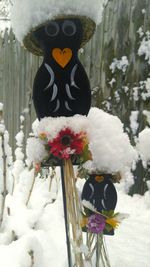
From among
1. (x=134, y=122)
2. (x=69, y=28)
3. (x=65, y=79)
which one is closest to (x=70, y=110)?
(x=65, y=79)

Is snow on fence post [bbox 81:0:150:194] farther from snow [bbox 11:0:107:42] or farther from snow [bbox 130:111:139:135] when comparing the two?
snow [bbox 11:0:107:42]

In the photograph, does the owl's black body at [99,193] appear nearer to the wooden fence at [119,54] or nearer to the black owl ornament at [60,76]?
the black owl ornament at [60,76]

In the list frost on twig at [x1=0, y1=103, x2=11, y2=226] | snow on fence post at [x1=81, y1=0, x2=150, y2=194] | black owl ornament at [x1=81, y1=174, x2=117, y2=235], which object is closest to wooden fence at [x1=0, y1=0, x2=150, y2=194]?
snow on fence post at [x1=81, y1=0, x2=150, y2=194]

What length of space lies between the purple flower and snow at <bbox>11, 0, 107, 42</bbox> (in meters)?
0.87

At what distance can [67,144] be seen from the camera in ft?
4.97

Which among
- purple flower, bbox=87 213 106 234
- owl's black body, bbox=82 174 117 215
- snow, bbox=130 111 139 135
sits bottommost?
purple flower, bbox=87 213 106 234

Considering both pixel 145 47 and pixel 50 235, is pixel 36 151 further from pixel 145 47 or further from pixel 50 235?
pixel 145 47

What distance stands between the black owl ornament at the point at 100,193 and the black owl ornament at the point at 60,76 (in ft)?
1.08

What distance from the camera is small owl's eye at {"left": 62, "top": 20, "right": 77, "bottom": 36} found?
1.57 meters

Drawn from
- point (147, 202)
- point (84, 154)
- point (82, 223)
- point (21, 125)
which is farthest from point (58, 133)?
point (21, 125)

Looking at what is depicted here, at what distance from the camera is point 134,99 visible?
324 centimetres

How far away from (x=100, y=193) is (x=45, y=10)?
843 millimetres

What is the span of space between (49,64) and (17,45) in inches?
129

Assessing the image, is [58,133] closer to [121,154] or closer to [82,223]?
[121,154]
